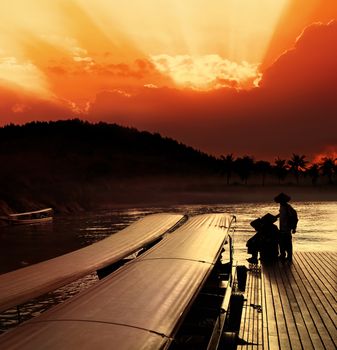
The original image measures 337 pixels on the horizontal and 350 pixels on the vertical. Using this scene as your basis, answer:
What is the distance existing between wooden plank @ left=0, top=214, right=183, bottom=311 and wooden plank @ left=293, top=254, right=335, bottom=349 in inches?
186

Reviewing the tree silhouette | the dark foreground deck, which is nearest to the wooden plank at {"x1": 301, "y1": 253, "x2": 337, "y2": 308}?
the dark foreground deck

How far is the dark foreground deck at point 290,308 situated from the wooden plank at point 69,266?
3615mm

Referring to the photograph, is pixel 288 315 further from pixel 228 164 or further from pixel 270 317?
pixel 228 164

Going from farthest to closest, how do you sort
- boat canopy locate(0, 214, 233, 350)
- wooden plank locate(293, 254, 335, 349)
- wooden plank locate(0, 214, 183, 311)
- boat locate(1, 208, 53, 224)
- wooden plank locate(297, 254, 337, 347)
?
boat locate(1, 208, 53, 224) → wooden plank locate(297, 254, 337, 347) → wooden plank locate(293, 254, 335, 349) → wooden plank locate(0, 214, 183, 311) → boat canopy locate(0, 214, 233, 350)

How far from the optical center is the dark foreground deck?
9750 mm

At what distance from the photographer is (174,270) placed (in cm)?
912

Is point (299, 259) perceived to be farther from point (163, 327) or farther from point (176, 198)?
point (176, 198)

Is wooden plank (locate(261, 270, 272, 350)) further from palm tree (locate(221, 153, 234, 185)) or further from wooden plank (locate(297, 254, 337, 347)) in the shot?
palm tree (locate(221, 153, 234, 185))

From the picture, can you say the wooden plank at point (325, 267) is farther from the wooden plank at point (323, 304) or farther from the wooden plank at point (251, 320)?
the wooden plank at point (251, 320)

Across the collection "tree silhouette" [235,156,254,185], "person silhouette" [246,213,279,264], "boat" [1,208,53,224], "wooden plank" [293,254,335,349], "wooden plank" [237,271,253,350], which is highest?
"tree silhouette" [235,156,254,185]

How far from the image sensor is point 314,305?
1235cm

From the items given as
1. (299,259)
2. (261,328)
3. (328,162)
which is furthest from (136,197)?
(261,328)

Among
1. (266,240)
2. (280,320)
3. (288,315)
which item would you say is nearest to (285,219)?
(266,240)

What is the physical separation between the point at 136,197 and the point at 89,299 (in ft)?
→ 396
